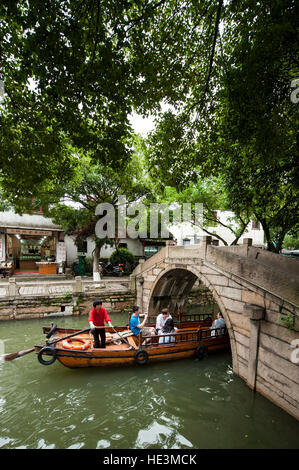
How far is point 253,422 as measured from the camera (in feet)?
16.6

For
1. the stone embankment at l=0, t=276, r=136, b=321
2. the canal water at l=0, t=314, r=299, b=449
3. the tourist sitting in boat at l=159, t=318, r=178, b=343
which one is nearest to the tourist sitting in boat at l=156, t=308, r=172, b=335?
the tourist sitting in boat at l=159, t=318, r=178, b=343

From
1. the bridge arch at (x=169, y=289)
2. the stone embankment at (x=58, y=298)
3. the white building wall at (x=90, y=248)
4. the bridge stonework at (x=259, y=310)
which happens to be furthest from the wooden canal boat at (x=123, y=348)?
the white building wall at (x=90, y=248)

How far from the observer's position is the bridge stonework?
16.5 feet

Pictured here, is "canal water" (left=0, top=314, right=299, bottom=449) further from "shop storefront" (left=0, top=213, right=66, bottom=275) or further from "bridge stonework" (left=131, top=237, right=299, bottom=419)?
"shop storefront" (left=0, top=213, right=66, bottom=275)

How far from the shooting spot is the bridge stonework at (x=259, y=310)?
504cm

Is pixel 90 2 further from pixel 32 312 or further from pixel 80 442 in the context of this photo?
pixel 32 312

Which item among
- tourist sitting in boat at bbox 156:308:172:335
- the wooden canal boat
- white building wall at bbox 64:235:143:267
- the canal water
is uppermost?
white building wall at bbox 64:235:143:267

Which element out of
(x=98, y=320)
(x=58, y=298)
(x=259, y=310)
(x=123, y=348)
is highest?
(x=259, y=310)

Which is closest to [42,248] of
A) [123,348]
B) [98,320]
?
[98,320]

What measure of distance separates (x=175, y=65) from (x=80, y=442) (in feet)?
25.3

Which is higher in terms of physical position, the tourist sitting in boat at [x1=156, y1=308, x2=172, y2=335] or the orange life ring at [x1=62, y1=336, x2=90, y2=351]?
the tourist sitting in boat at [x1=156, y1=308, x2=172, y2=335]

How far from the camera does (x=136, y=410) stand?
539 centimetres

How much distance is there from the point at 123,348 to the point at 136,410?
206 centimetres

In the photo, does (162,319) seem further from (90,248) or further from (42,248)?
(42,248)
